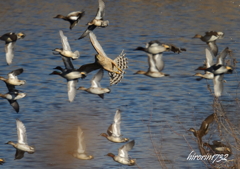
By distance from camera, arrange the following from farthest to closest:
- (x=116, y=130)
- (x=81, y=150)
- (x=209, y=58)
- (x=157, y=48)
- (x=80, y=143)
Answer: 1. (x=80, y=143)
2. (x=81, y=150)
3. (x=116, y=130)
4. (x=157, y=48)
5. (x=209, y=58)

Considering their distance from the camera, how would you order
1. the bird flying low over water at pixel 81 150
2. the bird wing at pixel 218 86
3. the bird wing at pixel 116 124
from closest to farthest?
the bird wing at pixel 218 86 < the bird wing at pixel 116 124 < the bird flying low over water at pixel 81 150

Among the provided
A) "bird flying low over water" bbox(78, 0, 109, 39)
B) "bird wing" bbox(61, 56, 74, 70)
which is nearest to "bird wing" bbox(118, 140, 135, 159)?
"bird wing" bbox(61, 56, 74, 70)

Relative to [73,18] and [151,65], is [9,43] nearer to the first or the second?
[73,18]

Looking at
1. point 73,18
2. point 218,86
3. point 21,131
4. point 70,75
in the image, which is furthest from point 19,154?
point 218,86

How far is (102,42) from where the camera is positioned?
1005 inches

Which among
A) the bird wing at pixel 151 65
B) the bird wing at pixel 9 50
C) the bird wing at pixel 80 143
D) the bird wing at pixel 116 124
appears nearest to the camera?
the bird wing at pixel 151 65

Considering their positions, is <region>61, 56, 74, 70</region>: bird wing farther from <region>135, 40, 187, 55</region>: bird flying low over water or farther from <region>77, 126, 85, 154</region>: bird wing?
<region>77, 126, 85, 154</region>: bird wing

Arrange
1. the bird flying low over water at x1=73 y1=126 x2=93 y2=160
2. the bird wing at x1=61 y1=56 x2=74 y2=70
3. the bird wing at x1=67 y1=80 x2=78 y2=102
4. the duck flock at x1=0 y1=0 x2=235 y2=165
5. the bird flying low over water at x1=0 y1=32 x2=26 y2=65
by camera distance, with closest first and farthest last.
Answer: the duck flock at x1=0 y1=0 x2=235 y2=165 → the bird wing at x1=67 y1=80 x2=78 y2=102 → the bird wing at x1=61 y1=56 x2=74 y2=70 → the bird flying low over water at x1=0 y1=32 x2=26 y2=65 → the bird flying low over water at x1=73 y1=126 x2=93 y2=160

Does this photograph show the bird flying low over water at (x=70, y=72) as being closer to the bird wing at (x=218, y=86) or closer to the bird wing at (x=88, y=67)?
the bird wing at (x=88, y=67)

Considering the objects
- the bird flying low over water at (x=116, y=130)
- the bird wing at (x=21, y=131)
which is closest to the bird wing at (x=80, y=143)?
the bird wing at (x=21, y=131)

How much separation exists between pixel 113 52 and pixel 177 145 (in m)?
9.82

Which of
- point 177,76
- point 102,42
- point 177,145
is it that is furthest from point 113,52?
point 177,145

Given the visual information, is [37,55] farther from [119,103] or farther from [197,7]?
[197,7]

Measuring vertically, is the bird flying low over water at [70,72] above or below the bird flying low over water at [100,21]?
below
